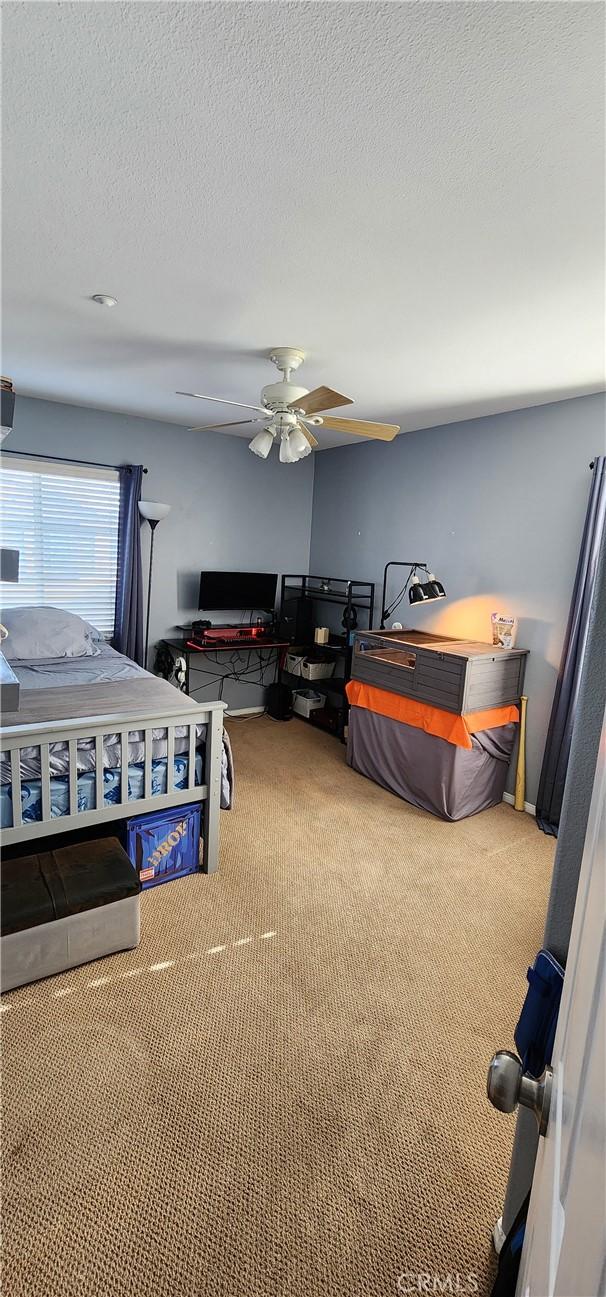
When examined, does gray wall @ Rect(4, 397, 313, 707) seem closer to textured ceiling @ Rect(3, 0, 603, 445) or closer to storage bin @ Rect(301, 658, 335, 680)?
storage bin @ Rect(301, 658, 335, 680)

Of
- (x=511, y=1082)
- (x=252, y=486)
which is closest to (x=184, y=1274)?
(x=511, y=1082)

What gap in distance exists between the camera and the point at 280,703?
5082 millimetres

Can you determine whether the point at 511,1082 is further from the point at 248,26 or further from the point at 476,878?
the point at 476,878

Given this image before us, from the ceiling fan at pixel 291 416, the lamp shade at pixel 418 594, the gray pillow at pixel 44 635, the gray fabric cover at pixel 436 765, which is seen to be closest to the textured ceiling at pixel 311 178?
the ceiling fan at pixel 291 416

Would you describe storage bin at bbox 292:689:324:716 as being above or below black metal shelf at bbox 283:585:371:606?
below

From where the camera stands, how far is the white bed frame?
2.22 m

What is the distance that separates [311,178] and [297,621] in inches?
144

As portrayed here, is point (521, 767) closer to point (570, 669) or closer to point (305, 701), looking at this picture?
point (570, 669)

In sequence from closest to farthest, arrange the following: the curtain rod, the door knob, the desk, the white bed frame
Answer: the door knob
the white bed frame
the curtain rod
the desk

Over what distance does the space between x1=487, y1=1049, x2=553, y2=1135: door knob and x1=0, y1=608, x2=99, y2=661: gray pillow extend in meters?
3.55

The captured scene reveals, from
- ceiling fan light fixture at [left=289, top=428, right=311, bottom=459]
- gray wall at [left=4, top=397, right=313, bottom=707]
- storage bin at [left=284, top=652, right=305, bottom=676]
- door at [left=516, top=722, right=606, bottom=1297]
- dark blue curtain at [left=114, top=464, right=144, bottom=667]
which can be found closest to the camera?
door at [left=516, top=722, right=606, bottom=1297]

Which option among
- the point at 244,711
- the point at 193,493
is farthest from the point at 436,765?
the point at 193,493

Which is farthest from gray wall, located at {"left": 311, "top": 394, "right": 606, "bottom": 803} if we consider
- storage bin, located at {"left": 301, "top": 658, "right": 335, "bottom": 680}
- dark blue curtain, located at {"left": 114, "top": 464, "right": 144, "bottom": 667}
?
dark blue curtain, located at {"left": 114, "top": 464, "right": 144, "bottom": 667}

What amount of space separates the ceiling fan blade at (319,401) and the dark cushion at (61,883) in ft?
6.58
